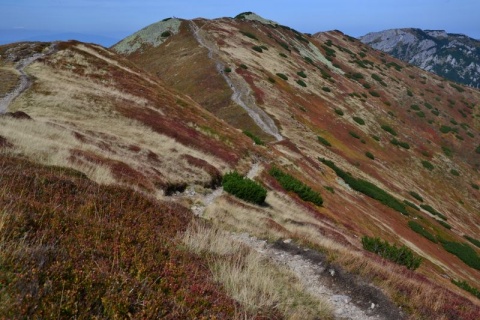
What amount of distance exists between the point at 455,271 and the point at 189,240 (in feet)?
127

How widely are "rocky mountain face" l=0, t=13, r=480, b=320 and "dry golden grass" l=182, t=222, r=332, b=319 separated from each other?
2.2 inches

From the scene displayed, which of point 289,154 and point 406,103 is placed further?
point 406,103

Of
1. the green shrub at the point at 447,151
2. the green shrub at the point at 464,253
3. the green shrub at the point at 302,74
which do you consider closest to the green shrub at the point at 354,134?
the green shrub at the point at 302,74

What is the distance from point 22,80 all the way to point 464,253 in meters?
54.5

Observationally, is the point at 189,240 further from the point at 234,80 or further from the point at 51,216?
the point at 234,80

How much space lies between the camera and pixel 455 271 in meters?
38.5

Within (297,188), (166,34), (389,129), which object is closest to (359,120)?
(389,129)

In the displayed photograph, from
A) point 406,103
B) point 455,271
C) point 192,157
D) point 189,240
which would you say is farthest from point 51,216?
point 406,103

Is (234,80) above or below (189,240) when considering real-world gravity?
above

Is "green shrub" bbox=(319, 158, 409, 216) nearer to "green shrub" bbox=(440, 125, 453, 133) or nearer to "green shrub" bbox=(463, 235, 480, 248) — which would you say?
"green shrub" bbox=(463, 235, 480, 248)

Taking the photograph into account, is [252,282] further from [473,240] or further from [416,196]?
[416,196]

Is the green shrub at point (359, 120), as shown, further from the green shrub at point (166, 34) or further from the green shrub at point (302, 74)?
the green shrub at point (166, 34)

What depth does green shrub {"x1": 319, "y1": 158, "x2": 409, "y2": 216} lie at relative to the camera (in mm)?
49188

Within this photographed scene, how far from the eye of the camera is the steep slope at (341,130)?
104ft
